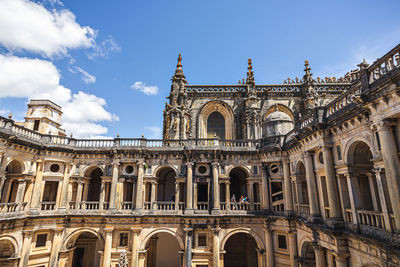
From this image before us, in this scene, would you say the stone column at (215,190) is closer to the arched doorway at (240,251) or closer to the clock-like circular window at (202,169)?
the clock-like circular window at (202,169)

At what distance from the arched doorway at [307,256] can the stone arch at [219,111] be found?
1367 centimetres

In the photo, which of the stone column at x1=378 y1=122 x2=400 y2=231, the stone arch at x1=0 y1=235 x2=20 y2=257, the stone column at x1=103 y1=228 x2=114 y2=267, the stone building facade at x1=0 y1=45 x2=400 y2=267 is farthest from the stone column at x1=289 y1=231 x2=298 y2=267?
the stone arch at x1=0 y1=235 x2=20 y2=257

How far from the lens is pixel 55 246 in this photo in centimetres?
2069

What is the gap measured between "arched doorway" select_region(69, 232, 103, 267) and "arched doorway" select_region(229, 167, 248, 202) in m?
16.3

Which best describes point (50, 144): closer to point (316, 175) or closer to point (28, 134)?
point (28, 134)

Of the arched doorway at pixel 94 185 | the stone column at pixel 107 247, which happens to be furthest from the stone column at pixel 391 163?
the arched doorway at pixel 94 185

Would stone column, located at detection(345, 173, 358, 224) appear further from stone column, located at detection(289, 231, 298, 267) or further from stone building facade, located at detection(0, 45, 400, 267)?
stone column, located at detection(289, 231, 298, 267)

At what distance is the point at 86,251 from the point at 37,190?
9685mm

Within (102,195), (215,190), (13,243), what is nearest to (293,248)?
(215,190)

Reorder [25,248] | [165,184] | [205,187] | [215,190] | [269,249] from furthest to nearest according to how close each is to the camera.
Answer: [165,184]
[205,187]
[215,190]
[269,249]
[25,248]

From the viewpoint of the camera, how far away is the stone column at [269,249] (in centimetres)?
1991

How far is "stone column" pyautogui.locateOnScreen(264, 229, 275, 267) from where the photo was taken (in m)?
19.9

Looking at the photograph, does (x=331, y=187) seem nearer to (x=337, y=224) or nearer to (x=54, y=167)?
(x=337, y=224)

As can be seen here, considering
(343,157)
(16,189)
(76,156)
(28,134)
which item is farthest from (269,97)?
(16,189)
